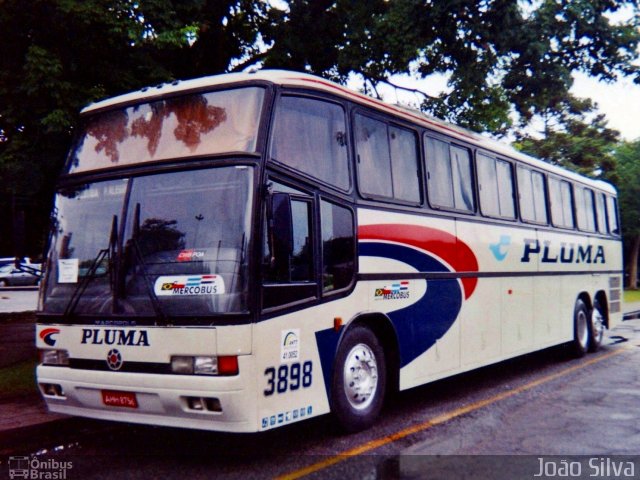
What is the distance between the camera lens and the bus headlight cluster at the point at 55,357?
5879 mm

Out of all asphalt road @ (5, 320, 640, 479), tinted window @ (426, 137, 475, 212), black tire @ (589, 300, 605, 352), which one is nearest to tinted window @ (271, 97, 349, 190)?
tinted window @ (426, 137, 475, 212)

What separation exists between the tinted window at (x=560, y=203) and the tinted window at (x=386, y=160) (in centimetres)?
497

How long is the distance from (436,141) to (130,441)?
16.4 ft

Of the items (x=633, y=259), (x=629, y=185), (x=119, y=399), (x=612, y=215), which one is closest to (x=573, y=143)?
(x=629, y=185)

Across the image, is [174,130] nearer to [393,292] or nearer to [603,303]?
[393,292]

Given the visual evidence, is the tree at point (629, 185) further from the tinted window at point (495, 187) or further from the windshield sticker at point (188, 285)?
the windshield sticker at point (188, 285)

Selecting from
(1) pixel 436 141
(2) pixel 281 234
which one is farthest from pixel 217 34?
(2) pixel 281 234

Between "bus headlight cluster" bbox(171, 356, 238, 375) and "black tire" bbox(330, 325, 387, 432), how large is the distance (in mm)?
1285

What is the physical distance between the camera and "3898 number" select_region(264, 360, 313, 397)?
5.38 metres

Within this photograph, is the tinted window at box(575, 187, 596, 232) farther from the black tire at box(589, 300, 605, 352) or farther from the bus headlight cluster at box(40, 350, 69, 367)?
the bus headlight cluster at box(40, 350, 69, 367)

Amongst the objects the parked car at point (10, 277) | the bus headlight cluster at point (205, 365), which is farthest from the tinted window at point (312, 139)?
the parked car at point (10, 277)

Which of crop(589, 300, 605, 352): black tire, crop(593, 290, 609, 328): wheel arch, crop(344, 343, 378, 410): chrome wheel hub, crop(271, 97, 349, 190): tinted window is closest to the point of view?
crop(271, 97, 349, 190): tinted window

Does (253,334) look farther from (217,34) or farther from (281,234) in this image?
(217,34)

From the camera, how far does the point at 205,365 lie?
5.18 meters
